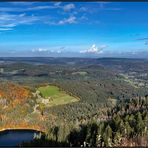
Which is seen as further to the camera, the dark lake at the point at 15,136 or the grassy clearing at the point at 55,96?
the grassy clearing at the point at 55,96

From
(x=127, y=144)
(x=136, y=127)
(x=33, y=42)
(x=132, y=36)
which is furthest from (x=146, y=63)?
(x=33, y=42)

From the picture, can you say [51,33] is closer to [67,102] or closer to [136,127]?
[67,102]

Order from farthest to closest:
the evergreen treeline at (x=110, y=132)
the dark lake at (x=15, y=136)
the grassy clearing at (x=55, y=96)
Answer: the grassy clearing at (x=55, y=96) < the dark lake at (x=15, y=136) < the evergreen treeline at (x=110, y=132)

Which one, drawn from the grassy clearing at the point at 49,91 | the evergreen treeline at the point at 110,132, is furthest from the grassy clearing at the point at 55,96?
the evergreen treeline at the point at 110,132

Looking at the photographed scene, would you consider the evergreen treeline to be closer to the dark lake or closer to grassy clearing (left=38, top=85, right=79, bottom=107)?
the dark lake

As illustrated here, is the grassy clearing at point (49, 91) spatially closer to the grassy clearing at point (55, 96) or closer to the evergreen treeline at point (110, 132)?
the grassy clearing at point (55, 96)

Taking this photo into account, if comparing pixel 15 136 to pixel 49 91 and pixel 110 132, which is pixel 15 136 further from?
pixel 110 132

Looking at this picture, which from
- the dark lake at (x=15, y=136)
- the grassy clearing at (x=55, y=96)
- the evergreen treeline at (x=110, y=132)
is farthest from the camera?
the grassy clearing at (x=55, y=96)
